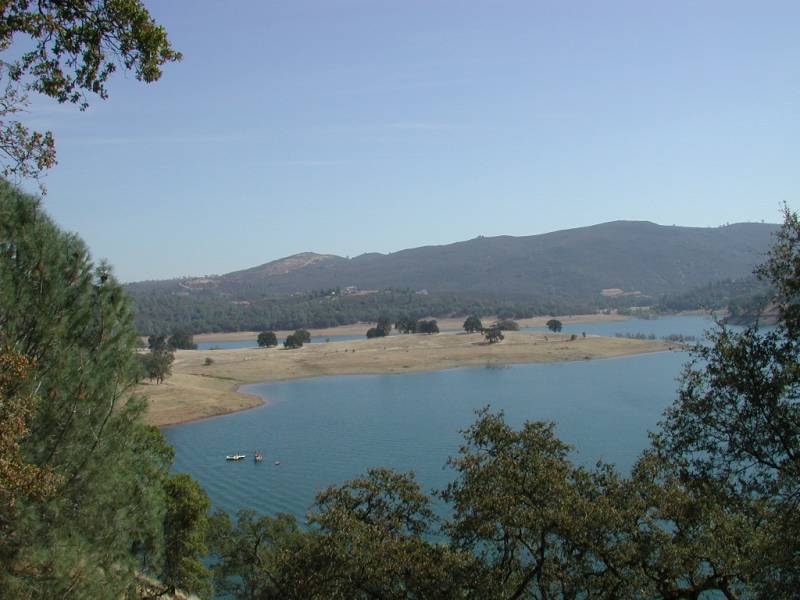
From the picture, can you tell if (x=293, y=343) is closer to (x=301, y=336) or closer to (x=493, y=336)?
(x=301, y=336)

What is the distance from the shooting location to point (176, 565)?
1609 cm

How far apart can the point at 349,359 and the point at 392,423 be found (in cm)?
4010

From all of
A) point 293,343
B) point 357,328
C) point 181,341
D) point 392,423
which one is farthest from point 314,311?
point 392,423

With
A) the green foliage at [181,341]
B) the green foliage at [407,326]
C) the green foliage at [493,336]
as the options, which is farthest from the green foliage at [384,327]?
the green foliage at [181,341]

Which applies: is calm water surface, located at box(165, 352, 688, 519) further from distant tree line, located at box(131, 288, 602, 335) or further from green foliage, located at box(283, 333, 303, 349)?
distant tree line, located at box(131, 288, 602, 335)

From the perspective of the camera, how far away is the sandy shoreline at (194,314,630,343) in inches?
5719

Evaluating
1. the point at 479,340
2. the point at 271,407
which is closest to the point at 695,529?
the point at 271,407

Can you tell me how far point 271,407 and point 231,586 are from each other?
130ft

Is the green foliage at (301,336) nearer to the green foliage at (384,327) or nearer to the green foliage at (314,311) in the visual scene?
the green foliage at (384,327)

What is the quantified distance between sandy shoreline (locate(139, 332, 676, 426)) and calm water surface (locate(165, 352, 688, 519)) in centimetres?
348

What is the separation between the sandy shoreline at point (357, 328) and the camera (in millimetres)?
145250

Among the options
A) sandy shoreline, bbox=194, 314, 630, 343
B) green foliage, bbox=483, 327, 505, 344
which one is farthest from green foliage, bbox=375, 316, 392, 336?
green foliage, bbox=483, 327, 505, 344

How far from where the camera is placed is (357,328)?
155m

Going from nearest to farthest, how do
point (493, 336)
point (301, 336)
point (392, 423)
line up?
point (392, 423) → point (493, 336) → point (301, 336)
